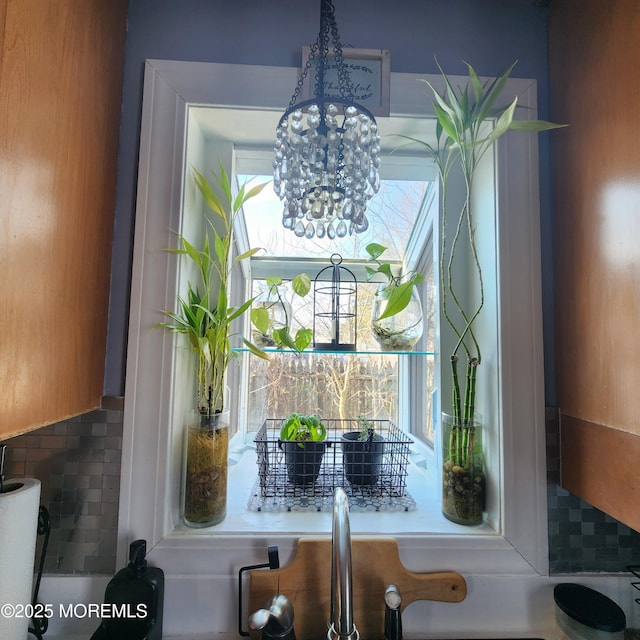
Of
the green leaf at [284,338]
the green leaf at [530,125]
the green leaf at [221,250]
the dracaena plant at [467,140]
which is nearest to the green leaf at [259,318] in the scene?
the green leaf at [284,338]

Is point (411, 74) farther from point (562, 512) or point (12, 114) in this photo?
point (562, 512)

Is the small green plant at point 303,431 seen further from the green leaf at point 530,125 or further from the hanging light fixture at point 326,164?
the green leaf at point 530,125

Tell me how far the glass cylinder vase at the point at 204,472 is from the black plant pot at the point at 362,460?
1.12 ft

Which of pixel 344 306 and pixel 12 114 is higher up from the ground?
pixel 12 114

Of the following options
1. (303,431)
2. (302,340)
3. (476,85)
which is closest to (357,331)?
(302,340)

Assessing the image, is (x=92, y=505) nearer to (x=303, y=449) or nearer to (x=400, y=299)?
(x=303, y=449)

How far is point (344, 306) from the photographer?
1.26 metres

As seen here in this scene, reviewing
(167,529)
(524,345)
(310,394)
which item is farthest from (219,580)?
(524,345)

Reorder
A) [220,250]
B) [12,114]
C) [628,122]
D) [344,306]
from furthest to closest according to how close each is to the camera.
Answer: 1. [344,306]
2. [220,250]
3. [628,122]
4. [12,114]

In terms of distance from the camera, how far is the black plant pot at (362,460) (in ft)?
3.29

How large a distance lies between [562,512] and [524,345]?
1.33ft

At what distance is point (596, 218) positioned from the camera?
0.76m

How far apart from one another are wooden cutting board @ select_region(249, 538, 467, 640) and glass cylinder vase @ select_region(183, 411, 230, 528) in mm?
171

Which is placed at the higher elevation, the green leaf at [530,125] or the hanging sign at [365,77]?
the hanging sign at [365,77]
